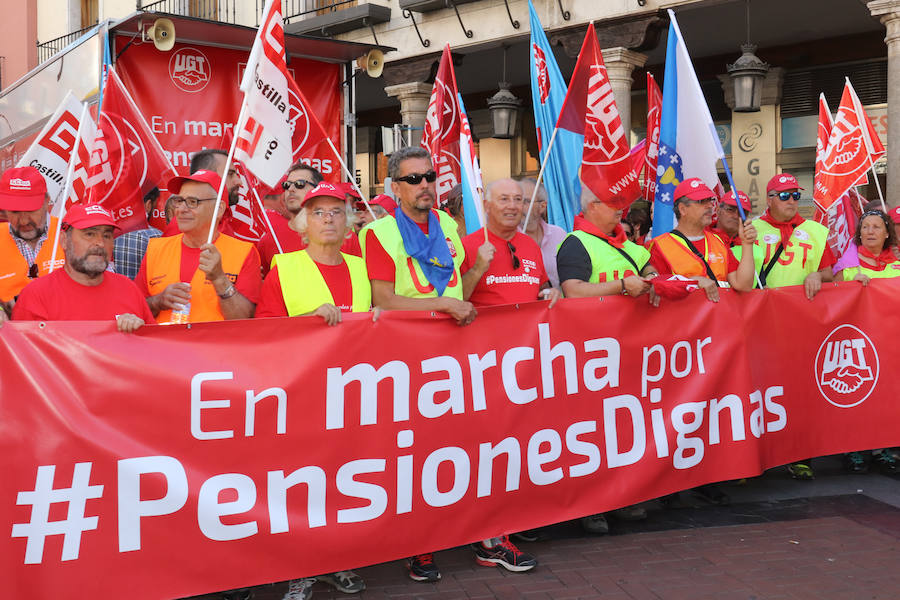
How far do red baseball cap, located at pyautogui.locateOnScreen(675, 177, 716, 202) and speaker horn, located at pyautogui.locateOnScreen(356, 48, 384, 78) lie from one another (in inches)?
140

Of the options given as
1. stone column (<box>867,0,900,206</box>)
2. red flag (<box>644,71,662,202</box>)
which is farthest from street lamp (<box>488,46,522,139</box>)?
stone column (<box>867,0,900,206</box>)

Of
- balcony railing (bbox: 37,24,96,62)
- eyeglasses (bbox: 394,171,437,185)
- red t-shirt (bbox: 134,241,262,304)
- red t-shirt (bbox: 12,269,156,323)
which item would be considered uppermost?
balcony railing (bbox: 37,24,96,62)

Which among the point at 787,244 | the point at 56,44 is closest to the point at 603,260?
the point at 787,244

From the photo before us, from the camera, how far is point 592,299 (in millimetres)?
5086

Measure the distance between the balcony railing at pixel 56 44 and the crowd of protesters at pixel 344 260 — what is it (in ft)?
58.0

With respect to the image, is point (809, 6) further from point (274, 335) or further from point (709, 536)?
point (274, 335)

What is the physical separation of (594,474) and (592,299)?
0.95m

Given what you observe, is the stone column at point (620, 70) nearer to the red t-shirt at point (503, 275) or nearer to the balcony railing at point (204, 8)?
the red t-shirt at point (503, 275)

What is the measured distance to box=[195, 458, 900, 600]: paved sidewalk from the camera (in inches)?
→ 172

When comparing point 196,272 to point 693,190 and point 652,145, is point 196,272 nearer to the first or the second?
point 693,190

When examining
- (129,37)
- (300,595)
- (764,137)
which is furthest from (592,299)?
(764,137)

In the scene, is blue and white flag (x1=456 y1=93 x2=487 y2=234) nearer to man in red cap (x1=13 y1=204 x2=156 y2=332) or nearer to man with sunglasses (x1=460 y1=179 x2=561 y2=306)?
man with sunglasses (x1=460 y1=179 x2=561 y2=306)

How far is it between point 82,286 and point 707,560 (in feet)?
11.0

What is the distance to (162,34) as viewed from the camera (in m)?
7.27
